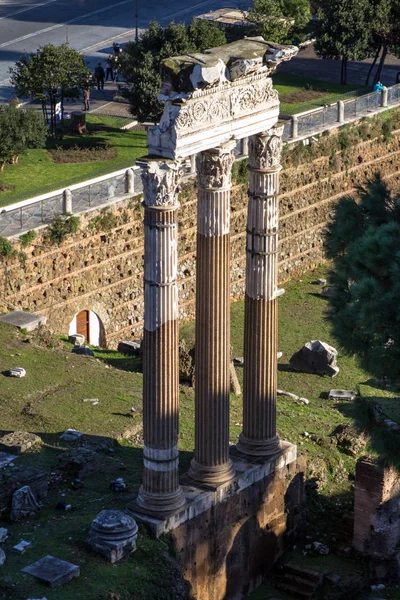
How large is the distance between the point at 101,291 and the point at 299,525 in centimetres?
1149

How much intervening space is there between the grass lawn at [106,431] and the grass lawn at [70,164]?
539 centimetres

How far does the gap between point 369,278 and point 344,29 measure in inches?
1104

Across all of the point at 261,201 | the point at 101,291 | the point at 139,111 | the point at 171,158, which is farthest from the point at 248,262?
the point at 139,111

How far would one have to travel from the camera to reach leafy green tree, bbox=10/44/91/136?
4550cm

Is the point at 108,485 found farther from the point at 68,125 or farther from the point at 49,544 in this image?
the point at 68,125

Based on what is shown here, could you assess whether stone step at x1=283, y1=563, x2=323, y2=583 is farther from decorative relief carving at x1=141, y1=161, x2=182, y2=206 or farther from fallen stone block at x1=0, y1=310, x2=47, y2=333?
fallen stone block at x1=0, y1=310, x2=47, y2=333

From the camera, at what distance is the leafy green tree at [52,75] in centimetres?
4550

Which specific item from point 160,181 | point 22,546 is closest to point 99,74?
point 160,181

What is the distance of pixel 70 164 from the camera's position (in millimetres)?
43719

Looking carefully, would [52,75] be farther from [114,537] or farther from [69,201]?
[114,537]

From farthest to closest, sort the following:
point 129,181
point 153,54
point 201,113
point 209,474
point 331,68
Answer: point 331,68, point 153,54, point 129,181, point 209,474, point 201,113

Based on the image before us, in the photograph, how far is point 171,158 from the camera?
22.9 meters

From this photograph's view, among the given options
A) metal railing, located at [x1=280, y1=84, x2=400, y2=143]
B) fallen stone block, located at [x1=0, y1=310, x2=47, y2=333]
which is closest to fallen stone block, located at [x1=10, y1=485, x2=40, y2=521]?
fallen stone block, located at [x1=0, y1=310, x2=47, y2=333]

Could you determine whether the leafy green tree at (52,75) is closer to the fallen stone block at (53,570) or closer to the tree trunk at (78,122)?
the tree trunk at (78,122)
